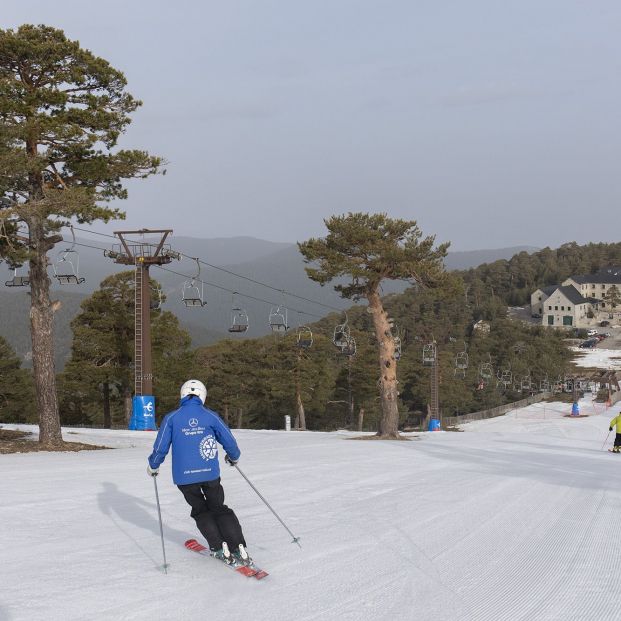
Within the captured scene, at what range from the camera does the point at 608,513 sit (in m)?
10.5

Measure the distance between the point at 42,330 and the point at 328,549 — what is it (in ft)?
44.9

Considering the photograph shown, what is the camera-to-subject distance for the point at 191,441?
6.84 m

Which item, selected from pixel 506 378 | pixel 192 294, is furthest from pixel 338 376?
pixel 192 294

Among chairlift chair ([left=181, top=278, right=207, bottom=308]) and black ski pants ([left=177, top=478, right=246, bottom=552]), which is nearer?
black ski pants ([left=177, top=478, right=246, bottom=552])

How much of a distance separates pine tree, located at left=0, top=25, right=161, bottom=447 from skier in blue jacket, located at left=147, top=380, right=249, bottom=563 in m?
12.0

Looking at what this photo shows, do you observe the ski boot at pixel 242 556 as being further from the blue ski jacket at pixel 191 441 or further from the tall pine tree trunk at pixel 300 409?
the tall pine tree trunk at pixel 300 409

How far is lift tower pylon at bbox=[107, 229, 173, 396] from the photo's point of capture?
30.2 metres

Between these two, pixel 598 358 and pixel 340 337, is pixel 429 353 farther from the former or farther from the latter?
pixel 598 358

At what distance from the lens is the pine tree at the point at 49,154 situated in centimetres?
1831

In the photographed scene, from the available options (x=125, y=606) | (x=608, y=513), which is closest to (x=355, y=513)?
(x=608, y=513)

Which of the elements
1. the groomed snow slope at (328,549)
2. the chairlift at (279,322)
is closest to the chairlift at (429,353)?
the chairlift at (279,322)

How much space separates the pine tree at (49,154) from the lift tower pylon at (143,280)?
980 centimetres

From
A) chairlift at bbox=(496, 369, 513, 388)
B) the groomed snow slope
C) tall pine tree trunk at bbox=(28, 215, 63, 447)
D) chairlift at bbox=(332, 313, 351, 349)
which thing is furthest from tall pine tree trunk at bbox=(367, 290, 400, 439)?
chairlift at bbox=(496, 369, 513, 388)

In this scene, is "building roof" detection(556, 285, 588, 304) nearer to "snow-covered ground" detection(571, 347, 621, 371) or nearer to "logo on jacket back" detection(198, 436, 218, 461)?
"snow-covered ground" detection(571, 347, 621, 371)
